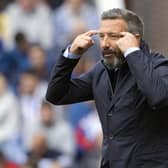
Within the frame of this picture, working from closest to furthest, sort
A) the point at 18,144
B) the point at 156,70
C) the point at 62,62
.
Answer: the point at 156,70
the point at 62,62
the point at 18,144

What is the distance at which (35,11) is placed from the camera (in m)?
9.69

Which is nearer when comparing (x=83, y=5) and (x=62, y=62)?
(x=62, y=62)

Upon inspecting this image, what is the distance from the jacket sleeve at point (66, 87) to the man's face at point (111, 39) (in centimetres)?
30

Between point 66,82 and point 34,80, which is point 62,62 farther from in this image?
point 34,80

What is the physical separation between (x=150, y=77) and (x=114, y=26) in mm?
418

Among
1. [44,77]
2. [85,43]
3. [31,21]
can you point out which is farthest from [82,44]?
[31,21]

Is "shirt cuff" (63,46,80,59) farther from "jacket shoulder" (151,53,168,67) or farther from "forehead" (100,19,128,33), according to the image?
"jacket shoulder" (151,53,168,67)

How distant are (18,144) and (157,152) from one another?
4499 mm

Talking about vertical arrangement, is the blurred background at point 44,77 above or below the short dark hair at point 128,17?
below

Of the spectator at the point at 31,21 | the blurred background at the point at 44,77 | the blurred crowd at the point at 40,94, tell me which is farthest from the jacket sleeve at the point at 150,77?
the spectator at the point at 31,21

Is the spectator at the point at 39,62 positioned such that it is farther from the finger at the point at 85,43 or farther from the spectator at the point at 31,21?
the finger at the point at 85,43

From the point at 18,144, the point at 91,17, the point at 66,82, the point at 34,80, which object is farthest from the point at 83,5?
the point at 66,82

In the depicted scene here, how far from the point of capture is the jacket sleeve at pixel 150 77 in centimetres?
469

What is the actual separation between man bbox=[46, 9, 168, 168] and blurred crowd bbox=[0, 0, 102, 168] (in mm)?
3653
